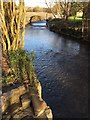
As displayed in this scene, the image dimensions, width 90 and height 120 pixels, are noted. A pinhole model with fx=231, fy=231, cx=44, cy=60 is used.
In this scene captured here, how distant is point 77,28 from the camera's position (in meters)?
25.6

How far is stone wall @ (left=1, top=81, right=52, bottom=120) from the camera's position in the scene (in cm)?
560

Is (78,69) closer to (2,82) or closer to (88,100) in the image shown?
(88,100)

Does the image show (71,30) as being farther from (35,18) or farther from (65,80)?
(35,18)

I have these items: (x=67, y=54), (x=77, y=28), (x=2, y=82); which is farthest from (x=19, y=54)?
(x=77, y=28)

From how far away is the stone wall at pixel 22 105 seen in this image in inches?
221

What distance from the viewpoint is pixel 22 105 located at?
5961mm

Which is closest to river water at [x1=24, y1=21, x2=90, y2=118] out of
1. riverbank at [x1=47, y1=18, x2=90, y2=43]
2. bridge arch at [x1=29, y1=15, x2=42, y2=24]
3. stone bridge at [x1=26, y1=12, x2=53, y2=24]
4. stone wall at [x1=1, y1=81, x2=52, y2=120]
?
stone wall at [x1=1, y1=81, x2=52, y2=120]

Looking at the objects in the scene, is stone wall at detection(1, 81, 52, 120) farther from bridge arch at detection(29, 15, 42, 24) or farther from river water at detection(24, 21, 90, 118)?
bridge arch at detection(29, 15, 42, 24)

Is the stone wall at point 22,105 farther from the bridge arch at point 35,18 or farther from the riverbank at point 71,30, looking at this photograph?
the bridge arch at point 35,18

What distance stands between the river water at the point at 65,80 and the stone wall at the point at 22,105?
5.51ft

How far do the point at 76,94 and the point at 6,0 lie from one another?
15.9 ft

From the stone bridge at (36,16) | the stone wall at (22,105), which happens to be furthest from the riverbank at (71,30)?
the stone wall at (22,105)

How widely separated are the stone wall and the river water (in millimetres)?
1680

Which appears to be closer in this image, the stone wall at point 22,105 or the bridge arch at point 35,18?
the stone wall at point 22,105
